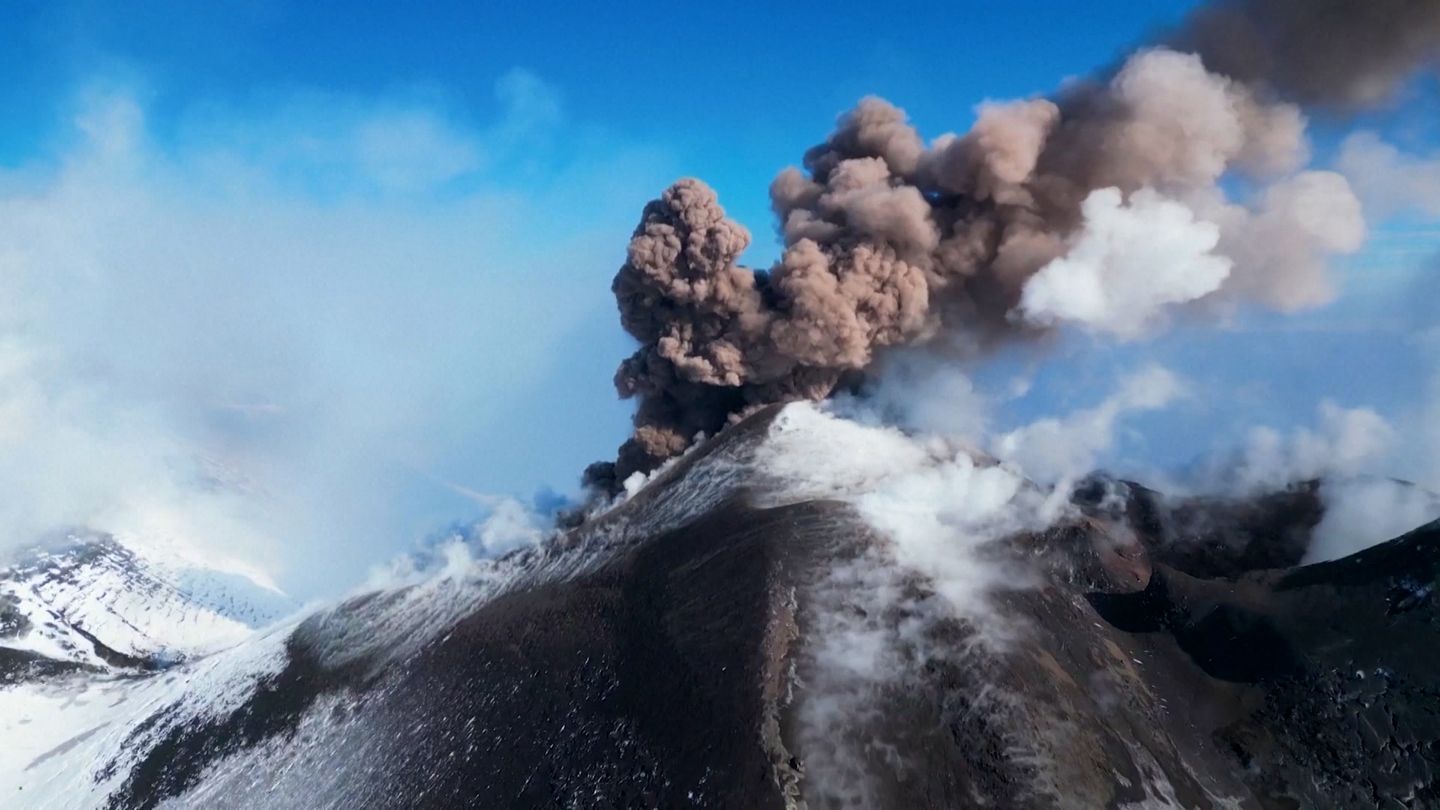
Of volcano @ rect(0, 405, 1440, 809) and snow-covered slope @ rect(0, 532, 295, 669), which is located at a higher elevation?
snow-covered slope @ rect(0, 532, 295, 669)

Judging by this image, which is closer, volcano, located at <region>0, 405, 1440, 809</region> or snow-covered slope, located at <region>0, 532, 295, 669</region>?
volcano, located at <region>0, 405, 1440, 809</region>

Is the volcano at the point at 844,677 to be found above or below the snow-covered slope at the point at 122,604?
below

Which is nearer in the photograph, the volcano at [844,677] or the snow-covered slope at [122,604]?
the volcano at [844,677]

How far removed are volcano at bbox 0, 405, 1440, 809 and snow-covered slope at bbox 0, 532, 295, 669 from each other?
49152 mm

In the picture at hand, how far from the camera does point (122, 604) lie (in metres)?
107

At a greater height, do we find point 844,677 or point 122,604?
point 122,604

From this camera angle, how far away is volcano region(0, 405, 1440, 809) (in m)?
23.1

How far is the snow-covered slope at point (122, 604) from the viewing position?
83438 millimetres

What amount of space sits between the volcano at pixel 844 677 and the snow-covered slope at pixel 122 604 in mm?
49152

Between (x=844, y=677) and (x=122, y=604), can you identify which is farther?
(x=122, y=604)

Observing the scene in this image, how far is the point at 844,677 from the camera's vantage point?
25969 mm

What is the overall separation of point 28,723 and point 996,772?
64878mm

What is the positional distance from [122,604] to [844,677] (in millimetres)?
113256

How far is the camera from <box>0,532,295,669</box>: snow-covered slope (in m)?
83.4
